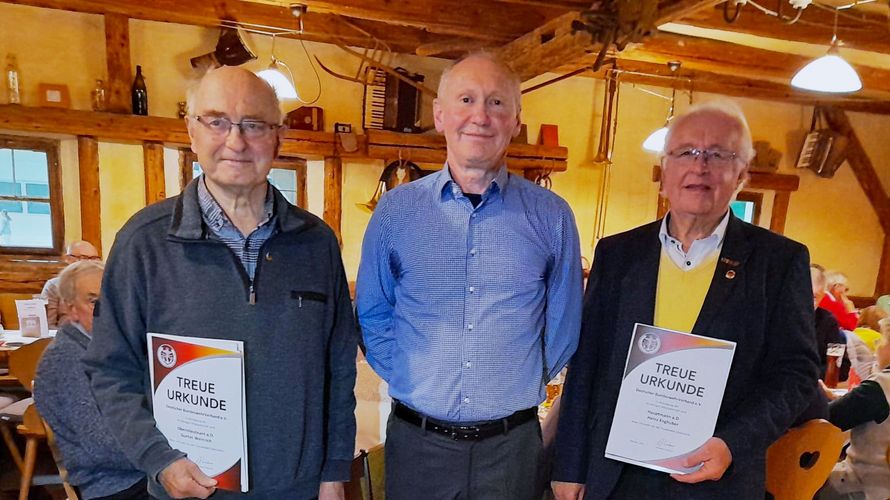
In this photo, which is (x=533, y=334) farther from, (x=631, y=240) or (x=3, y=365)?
(x=3, y=365)

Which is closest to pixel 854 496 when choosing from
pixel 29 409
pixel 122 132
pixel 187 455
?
pixel 187 455

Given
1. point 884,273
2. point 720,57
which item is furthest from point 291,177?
point 884,273

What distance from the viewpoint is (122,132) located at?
439 cm

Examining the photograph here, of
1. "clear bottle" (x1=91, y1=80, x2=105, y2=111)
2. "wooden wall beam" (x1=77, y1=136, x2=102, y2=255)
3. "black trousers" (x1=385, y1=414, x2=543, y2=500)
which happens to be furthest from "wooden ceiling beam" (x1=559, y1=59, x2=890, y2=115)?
"black trousers" (x1=385, y1=414, x2=543, y2=500)

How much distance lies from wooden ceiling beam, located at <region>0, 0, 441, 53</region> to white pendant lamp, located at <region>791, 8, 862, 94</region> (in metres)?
2.82

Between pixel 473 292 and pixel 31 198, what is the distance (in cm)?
450

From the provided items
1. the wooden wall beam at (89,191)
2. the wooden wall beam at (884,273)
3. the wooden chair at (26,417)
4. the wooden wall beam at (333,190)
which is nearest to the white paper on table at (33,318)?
the wooden chair at (26,417)

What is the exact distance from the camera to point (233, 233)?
1.28 metres

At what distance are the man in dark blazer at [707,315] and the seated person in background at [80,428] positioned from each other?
4.09 feet

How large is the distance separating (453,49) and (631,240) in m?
3.54

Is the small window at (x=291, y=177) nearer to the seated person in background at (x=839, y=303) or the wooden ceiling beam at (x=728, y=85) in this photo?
the wooden ceiling beam at (x=728, y=85)

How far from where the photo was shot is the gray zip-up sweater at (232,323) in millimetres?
1219

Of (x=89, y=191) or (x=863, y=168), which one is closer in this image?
(x=89, y=191)

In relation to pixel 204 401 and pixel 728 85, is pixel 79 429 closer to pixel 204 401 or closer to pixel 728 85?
pixel 204 401
